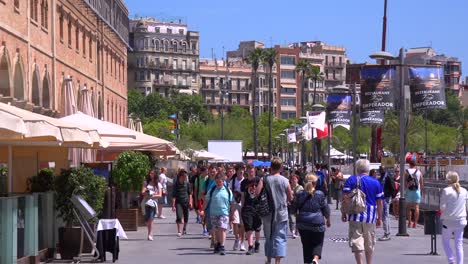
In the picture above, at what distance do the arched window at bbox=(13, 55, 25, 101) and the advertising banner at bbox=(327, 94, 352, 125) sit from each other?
1553 cm

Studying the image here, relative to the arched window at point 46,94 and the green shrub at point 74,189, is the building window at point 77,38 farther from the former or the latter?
the green shrub at point 74,189

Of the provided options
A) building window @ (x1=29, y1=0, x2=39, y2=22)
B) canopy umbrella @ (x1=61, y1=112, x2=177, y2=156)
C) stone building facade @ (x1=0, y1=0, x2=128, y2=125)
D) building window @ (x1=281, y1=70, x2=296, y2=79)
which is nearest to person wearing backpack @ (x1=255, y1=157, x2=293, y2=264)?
canopy umbrella @ (x1=61, y1=112, x2=177, y2=156)

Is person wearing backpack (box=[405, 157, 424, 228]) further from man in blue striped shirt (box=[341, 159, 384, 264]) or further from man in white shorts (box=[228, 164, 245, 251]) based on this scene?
man in blue striped shirt (box=[341, 159, 384, 264])

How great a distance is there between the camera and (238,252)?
2161 cm

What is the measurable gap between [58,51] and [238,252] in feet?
61.3

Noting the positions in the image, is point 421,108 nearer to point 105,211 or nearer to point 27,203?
point 105,211

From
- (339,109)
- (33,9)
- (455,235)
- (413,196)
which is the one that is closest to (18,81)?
(33,9)

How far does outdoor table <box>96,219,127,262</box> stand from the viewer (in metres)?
18.8

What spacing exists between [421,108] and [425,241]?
14.5ft

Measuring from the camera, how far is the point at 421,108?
27234mm

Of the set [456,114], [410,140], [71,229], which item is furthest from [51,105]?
[456,114]

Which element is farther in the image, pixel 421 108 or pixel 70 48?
pixel 70 48

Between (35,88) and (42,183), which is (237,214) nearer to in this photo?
(42,183)

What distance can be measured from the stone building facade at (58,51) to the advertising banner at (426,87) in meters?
11.1
